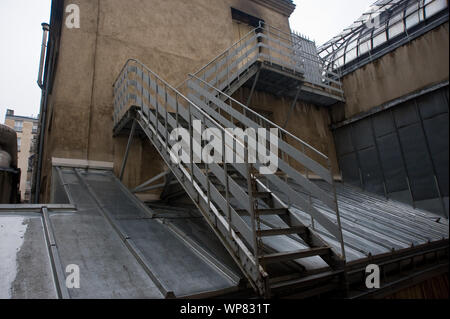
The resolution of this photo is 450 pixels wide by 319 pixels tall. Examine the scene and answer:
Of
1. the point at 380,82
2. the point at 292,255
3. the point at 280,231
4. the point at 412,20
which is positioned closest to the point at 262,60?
the point at 380,82

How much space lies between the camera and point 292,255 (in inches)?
120

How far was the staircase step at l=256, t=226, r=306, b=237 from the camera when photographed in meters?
3.04

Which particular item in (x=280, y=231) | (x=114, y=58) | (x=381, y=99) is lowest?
(x=280, y=231)

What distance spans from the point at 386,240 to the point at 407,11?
8.88 metres

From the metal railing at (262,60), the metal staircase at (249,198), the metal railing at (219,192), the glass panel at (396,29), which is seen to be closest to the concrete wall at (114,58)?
the metal railing at (262,60)

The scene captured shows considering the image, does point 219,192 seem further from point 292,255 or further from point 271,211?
point 292,255

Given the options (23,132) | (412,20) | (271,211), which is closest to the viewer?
(271,211)

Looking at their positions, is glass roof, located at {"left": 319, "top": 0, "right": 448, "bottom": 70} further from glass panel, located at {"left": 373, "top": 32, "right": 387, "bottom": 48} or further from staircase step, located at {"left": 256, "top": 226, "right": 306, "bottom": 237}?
staircase step, located at {"left": 256, "top": 226, "right": 306, "bottom": 237}

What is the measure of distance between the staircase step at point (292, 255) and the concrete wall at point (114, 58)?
5.22 meters

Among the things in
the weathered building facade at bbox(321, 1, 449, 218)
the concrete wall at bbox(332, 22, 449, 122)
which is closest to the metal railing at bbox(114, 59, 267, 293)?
the weathered building facade at bbox(321, 1, 449, 218)

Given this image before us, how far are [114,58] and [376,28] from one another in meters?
9.73

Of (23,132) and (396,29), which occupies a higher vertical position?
(23,132)

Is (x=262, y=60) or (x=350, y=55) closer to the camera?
(x=262, y=60)

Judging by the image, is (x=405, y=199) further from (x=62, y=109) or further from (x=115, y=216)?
(x=62, y=109)
